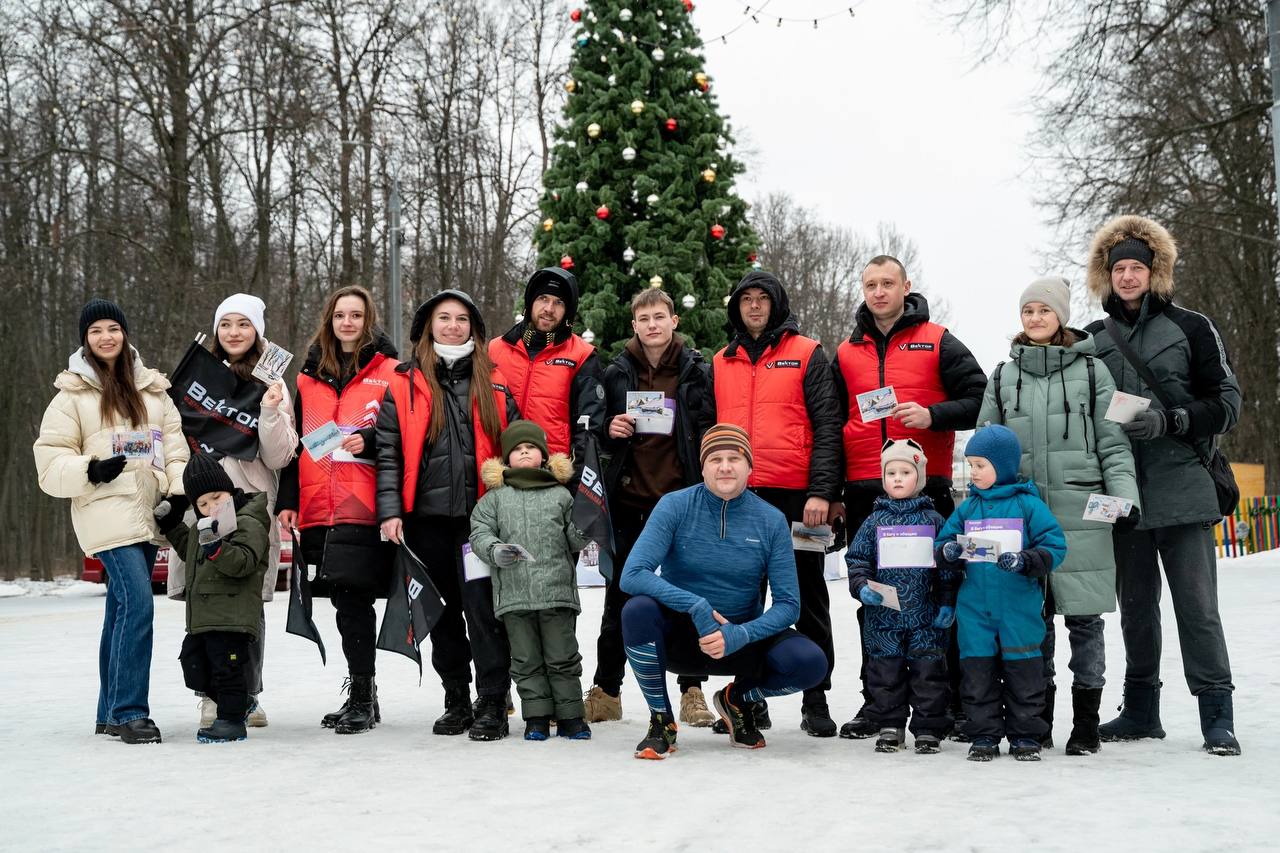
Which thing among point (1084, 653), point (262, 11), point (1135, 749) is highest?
point (262, 11)

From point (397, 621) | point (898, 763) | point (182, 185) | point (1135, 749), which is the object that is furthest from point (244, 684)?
point (182, 185)

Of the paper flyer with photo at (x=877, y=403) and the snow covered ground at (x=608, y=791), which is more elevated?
the paper flyer with photo at (x=877, y=403)

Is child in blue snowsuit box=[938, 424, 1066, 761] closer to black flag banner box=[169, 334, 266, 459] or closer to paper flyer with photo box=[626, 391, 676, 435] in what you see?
paper flyer with photo box=[626, 391, 676, 435]

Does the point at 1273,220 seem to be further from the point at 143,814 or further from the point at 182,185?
the point at 143,814

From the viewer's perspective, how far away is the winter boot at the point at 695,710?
20.8 feet

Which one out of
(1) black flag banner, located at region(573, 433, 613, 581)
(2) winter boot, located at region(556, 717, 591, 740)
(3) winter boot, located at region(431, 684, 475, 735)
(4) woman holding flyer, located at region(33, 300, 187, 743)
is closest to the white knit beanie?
(4) woman holding flyer, located at region(33, 300, 187, 743)

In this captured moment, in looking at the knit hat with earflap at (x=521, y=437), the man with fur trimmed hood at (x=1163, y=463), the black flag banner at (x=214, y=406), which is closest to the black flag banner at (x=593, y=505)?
the knit hat with earflap at (x=521, y=437)

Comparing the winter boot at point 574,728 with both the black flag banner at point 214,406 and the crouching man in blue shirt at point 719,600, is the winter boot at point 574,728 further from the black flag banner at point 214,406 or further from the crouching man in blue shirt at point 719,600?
the black flag banner at point 214,406

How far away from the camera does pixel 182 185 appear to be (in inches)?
854

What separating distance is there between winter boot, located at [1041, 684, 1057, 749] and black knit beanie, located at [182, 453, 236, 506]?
12.4 feet

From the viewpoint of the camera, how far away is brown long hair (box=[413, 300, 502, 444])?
618 cm

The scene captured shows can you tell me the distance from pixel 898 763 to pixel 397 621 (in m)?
2.42

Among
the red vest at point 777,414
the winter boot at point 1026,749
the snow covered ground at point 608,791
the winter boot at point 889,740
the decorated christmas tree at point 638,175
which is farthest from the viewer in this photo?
the decorated christmas tree at point 638,175

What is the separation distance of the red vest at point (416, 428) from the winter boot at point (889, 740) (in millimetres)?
2165
